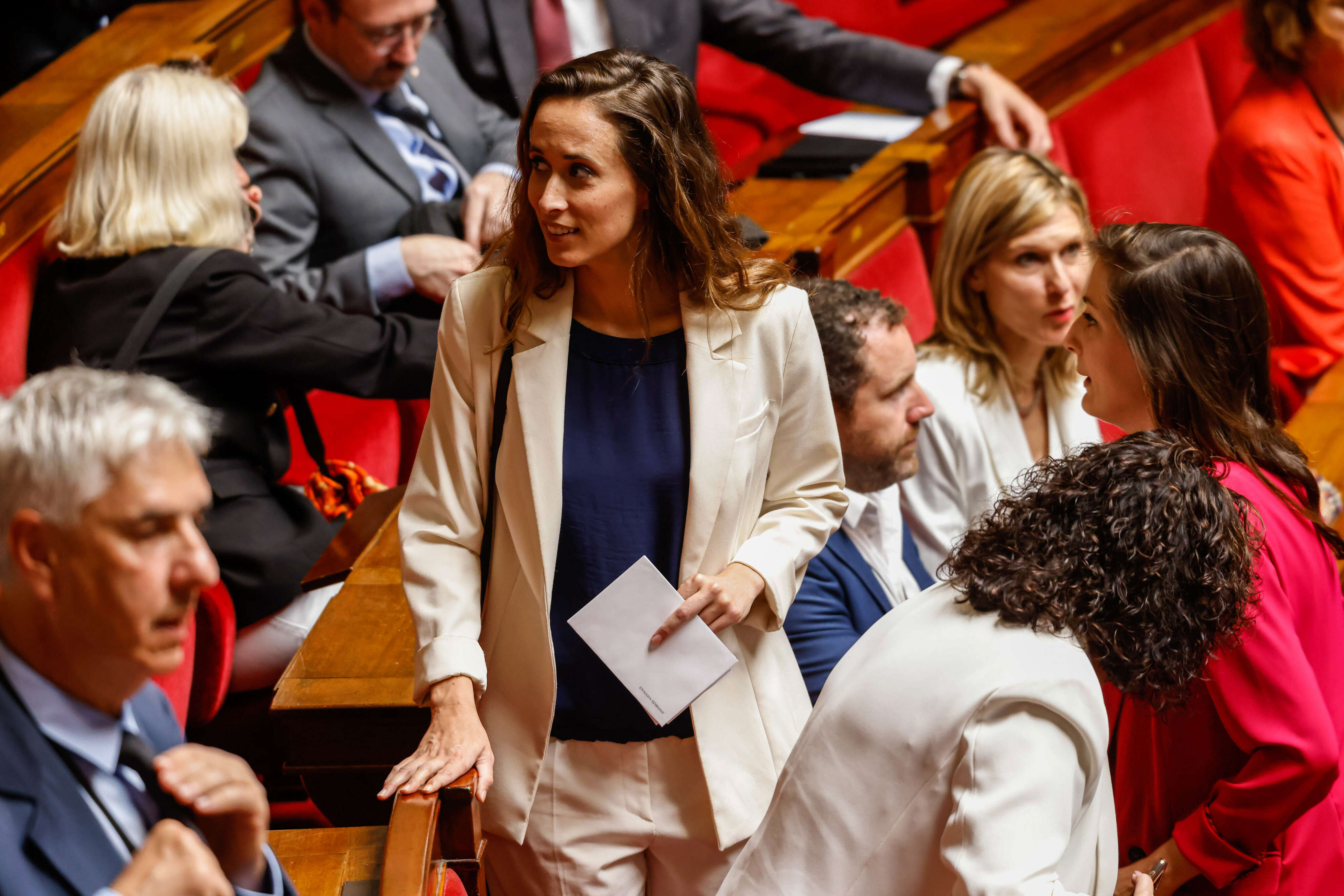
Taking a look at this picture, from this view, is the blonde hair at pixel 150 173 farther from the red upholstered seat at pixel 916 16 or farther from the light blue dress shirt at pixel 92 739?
the red upholstered seat at pixel 916 16

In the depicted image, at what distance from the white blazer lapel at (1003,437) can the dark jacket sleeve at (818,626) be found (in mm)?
683

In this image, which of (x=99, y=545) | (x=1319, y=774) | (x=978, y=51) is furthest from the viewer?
(x=978, y=51)

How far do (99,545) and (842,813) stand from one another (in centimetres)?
76

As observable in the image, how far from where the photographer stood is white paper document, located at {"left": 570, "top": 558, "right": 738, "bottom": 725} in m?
1.55

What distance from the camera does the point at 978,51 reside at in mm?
4309

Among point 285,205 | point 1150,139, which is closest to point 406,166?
point 285,205

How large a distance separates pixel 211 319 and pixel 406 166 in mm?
1079

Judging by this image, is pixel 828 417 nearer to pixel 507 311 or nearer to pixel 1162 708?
pixel 507 311

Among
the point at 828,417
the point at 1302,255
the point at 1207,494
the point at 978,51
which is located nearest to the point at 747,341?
the point at 828,417

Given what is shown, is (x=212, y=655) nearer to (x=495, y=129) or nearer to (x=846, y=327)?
(x=846, y=327)

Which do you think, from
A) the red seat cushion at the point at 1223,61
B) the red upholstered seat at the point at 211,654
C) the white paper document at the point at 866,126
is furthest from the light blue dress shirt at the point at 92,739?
the red seat cushion at the point at 1223,61

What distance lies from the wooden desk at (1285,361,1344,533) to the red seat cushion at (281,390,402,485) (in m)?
2.12

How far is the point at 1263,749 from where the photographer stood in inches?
60.6

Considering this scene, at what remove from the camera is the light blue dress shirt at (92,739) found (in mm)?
968
